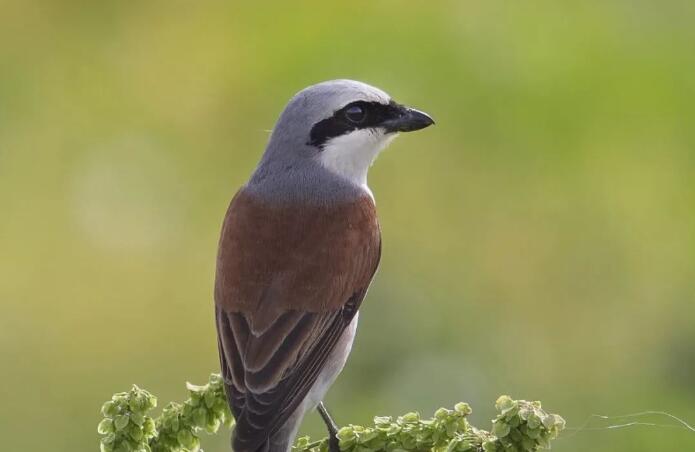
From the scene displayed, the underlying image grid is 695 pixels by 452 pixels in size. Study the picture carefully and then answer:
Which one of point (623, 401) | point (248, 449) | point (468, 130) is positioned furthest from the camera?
point (468, 130)

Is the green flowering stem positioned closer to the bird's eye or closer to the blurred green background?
the bird's eye

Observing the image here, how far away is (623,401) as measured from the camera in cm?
550

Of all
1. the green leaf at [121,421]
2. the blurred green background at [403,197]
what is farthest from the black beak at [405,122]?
the green leaf at [121,421]

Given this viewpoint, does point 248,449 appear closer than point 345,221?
Yes

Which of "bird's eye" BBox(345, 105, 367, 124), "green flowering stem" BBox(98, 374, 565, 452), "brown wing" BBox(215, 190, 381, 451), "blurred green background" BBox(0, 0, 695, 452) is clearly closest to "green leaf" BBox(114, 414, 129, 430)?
"green flowering stem" BBox(98, 374, 565, 452)

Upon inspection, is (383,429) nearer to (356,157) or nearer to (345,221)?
(345,221)

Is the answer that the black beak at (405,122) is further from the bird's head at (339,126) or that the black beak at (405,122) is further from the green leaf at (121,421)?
the green leaf at (121,421)

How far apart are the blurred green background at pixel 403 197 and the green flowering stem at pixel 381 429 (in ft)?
7.55

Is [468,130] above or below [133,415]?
above

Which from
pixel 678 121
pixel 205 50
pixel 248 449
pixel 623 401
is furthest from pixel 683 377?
pixel 205 50

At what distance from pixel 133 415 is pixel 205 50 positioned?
578cm

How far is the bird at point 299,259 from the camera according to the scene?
3.45 meters

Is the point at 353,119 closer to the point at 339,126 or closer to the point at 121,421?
the point at 339,126

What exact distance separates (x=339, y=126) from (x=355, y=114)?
9cm
